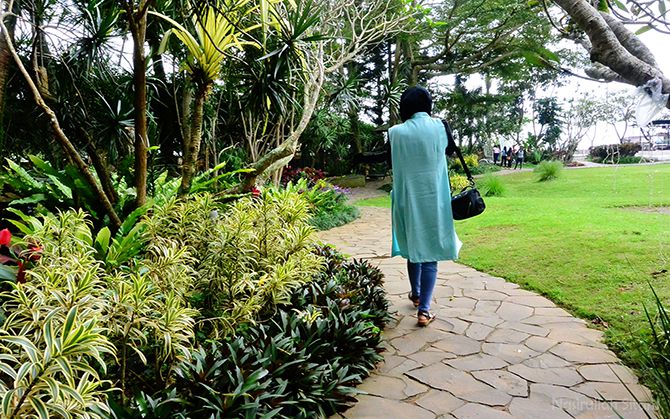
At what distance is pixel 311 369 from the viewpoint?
2.14m

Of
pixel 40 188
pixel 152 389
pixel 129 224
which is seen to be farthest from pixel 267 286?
pixel 40 188

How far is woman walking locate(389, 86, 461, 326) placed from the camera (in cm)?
294

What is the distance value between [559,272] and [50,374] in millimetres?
4321

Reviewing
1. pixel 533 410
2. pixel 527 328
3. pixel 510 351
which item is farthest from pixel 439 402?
pixel 527 328

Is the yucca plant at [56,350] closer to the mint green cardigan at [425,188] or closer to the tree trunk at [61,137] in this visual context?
the tree trunk at [61,137]

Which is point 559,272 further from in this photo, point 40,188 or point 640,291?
point 40,188

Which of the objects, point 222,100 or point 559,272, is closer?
point 559,272

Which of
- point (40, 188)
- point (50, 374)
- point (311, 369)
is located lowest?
point (311, 369)

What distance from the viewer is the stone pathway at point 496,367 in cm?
209

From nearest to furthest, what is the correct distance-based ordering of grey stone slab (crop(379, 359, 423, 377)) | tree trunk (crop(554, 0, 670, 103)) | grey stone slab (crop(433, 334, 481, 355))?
tree trunk (crop(554, 0, 670, 103)) → grey stone slab (crop(379, 359, 423, 377)) → grey stone slab (crop(433, 334, 481, 355))

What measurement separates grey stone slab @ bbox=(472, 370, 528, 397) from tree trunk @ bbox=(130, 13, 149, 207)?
298 centimetres

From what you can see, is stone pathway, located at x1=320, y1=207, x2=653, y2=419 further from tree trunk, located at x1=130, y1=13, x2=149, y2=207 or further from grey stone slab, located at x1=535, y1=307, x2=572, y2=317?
tree trunk, located at x1=130, y1=13, x2=149, y2=207

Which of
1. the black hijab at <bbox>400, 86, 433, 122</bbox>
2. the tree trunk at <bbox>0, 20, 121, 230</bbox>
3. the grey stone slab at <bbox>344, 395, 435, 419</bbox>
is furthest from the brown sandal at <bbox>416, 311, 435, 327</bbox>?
the tree trunk at <bbox>0, 20, 121, 230</bbox>

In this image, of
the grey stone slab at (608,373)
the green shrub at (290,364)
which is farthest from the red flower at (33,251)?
the grey stone slab at (608,373)
